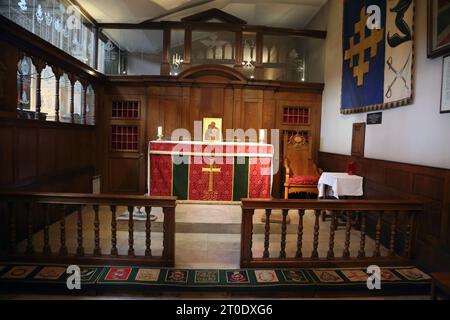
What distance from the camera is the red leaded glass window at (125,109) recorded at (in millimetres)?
6465

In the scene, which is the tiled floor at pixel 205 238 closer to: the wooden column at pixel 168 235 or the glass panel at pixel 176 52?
the wooden column at pixel 168 235

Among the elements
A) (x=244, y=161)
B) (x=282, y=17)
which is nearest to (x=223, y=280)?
(x=244, y=161)

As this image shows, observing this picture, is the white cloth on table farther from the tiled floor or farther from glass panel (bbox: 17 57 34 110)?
glass panel (bbox: 17 57 34 110)

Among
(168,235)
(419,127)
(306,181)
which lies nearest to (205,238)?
(168,235)

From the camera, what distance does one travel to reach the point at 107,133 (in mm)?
6438

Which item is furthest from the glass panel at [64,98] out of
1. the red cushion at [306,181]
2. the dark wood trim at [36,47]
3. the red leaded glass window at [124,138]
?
the red cushion at [306,181]

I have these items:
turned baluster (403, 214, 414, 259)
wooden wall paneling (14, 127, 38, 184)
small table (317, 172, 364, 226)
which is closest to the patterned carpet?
turned baluster (403, 214, 414, 259)

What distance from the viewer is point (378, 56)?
418cm

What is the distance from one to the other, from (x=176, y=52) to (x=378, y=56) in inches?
189

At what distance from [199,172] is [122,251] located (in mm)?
2525

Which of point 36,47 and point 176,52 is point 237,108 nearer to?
point 176,52

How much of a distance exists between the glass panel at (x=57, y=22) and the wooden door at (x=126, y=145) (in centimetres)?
107

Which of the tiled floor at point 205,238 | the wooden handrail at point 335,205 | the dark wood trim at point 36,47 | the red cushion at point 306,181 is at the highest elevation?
the dark wood trim at point 36,47
